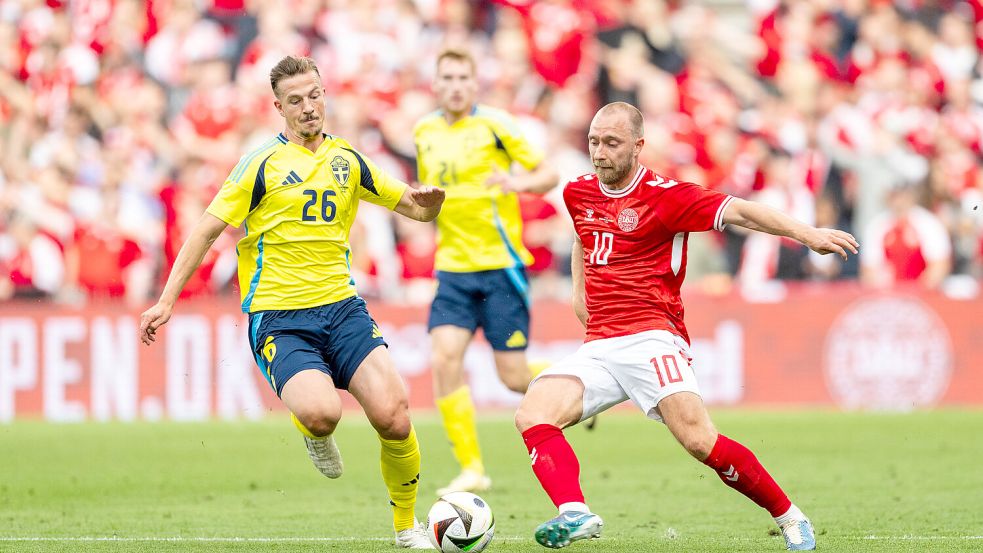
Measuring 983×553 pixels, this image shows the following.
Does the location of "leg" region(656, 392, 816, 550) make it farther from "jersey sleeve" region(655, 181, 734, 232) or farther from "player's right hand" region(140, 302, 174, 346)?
"player's right hand" region(140, 302, 174, 346)

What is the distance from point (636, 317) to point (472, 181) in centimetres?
364

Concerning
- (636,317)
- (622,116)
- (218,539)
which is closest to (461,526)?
(636,317)

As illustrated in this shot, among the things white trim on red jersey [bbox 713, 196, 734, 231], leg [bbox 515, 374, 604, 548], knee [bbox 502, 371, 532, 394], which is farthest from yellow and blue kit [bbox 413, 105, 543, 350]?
white trim on red jersey [bbox 713, 196, 734, 231]

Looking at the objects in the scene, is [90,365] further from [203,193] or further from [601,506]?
[601,506]

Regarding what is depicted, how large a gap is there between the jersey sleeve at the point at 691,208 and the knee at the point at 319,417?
1831 mm

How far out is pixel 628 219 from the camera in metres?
7.36

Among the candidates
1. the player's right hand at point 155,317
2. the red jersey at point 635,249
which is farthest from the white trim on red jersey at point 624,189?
the player's right hand at point 155,317

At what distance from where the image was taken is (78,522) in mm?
8766

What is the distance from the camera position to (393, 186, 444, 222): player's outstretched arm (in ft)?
25.0

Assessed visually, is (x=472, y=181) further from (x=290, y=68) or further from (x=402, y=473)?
(x=402, y=473)

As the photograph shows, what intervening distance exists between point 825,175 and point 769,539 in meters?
9.52

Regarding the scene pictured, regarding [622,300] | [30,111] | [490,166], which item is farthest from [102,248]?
[622,300]

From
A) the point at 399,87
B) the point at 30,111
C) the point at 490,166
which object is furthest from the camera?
the point at 30,111

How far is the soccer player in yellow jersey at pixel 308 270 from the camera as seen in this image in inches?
289
